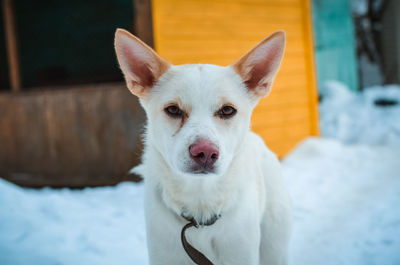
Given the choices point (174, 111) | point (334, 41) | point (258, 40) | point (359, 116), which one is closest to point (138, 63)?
point (174, 111)

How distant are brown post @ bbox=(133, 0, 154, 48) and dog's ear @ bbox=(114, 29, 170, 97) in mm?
2597

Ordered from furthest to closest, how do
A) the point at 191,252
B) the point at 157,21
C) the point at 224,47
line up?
1. the point at 224,47
2. the point at 157,21
3. the point at 191,252

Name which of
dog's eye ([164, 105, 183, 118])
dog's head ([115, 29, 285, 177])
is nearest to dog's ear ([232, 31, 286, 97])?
dog's head ([115, 29, 285, 177])

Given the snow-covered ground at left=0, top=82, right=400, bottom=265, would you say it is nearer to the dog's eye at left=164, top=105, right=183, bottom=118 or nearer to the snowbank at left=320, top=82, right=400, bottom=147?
the snowbank at left=320, top=82, right=400, bottom=147

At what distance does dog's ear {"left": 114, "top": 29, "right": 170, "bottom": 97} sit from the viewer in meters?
1.79

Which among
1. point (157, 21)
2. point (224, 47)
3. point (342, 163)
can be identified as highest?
point (157, 21)

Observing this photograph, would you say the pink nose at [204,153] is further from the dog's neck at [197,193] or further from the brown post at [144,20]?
the brown post at [144,20]

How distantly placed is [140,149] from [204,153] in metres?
2.56

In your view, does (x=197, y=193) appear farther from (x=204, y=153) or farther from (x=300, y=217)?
(x=300, y=217)

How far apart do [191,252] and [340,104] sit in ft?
28.6

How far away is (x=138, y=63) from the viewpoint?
194 cm

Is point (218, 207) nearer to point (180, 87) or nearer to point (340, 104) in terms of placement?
point (180, 87)

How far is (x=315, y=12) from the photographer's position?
8.85 m

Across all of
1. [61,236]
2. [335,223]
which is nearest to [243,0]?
[335,223]
